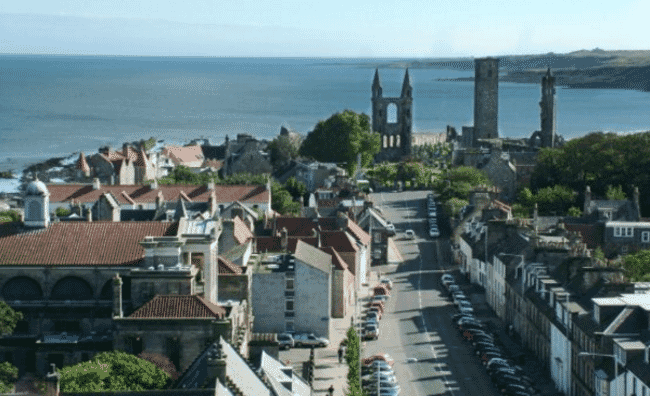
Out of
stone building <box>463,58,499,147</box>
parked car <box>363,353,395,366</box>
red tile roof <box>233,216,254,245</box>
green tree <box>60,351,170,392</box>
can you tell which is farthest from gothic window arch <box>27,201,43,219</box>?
stone building <box>463,58,499,147</box>

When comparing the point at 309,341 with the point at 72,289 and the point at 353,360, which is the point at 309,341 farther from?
the point at 72,289

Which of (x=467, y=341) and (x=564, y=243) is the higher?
(x=564, y=243)

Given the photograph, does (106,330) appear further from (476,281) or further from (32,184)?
(476,281)

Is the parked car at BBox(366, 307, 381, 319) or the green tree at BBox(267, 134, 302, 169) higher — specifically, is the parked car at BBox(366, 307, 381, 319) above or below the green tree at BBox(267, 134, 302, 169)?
below

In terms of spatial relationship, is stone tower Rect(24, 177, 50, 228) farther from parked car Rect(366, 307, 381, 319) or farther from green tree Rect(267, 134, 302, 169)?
green tree Rect(267, 134, 302, 169)

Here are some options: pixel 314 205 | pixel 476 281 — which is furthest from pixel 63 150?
pixel 476 281

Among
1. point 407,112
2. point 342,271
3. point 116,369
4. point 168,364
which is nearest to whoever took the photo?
point 116,369
